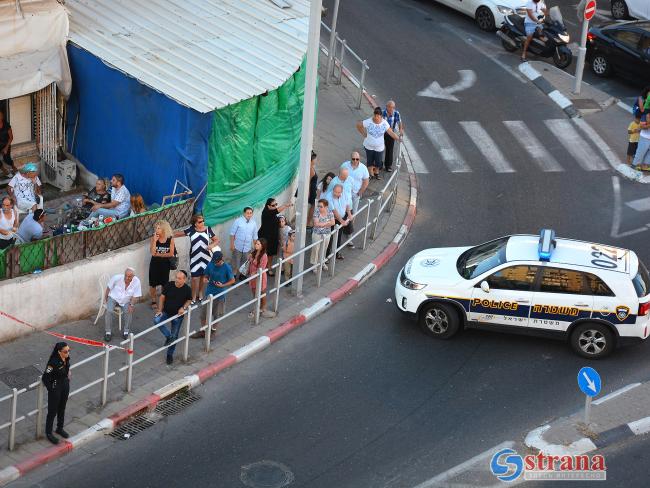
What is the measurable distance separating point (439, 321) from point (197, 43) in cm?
716

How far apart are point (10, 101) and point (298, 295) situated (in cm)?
632

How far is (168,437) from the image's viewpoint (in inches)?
609

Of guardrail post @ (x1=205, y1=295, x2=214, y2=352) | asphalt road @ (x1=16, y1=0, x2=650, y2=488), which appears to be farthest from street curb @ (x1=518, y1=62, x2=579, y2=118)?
guardrail post @ (x1=205, y1=295, x2=214, y2=352)

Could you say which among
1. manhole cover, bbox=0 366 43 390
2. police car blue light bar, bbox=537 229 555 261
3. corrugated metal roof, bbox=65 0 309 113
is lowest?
manhole cover, bbox=0 366 43 390

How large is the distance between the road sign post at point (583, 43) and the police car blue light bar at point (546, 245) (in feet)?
34.5

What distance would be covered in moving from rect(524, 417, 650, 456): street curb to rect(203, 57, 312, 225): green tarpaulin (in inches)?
273

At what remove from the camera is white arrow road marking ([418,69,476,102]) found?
93.1 ft

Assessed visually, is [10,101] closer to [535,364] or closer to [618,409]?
[535,364]

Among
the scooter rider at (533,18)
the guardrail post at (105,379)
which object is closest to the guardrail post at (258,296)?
the guardrail post at (105,379)

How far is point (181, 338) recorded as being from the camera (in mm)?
16875

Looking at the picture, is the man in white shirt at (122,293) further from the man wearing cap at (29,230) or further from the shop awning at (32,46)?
the shop awning at (32,46)

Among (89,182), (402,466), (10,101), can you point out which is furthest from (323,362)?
(10,101)

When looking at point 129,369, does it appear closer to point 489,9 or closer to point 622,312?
point 622,312

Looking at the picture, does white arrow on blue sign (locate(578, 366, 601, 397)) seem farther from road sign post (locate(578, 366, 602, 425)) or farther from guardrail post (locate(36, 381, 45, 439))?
guardrail post (locate(36, 381, 45, 439))
